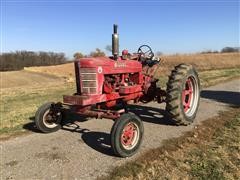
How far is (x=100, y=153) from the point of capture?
19.8ft

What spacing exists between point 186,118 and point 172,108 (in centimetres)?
57

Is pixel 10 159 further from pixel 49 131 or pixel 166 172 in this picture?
pixel 166 172

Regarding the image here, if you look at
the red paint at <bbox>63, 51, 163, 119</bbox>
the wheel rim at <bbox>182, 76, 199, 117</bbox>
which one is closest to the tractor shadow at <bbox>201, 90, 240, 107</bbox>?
the wheel rim at <bbox>182, 76, 199, 117</bbox>

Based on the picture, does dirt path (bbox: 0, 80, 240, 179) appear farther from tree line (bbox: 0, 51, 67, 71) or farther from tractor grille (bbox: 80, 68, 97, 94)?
tree line (bbox: 0, 51, 67, 71)

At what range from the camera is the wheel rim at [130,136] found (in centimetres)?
596

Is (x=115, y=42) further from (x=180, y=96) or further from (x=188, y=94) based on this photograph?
(x=188, y=94)

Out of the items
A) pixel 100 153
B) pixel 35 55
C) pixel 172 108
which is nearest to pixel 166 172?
pixel 100 153

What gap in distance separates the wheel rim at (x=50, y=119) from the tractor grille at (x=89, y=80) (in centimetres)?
124

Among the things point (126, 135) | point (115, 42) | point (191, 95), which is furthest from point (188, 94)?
point (126, 135)

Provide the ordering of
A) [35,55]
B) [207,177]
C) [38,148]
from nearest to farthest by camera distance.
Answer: [207,177] < [38,148] < [35,55]

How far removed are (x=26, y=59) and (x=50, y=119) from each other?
7641 cm

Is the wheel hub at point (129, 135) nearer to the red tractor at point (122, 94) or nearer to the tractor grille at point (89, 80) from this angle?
the red tractor at point (122, 94)

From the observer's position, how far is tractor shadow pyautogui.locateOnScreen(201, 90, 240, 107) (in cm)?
1077

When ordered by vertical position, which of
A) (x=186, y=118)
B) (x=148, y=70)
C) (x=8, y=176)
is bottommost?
(x=8, y=176)
